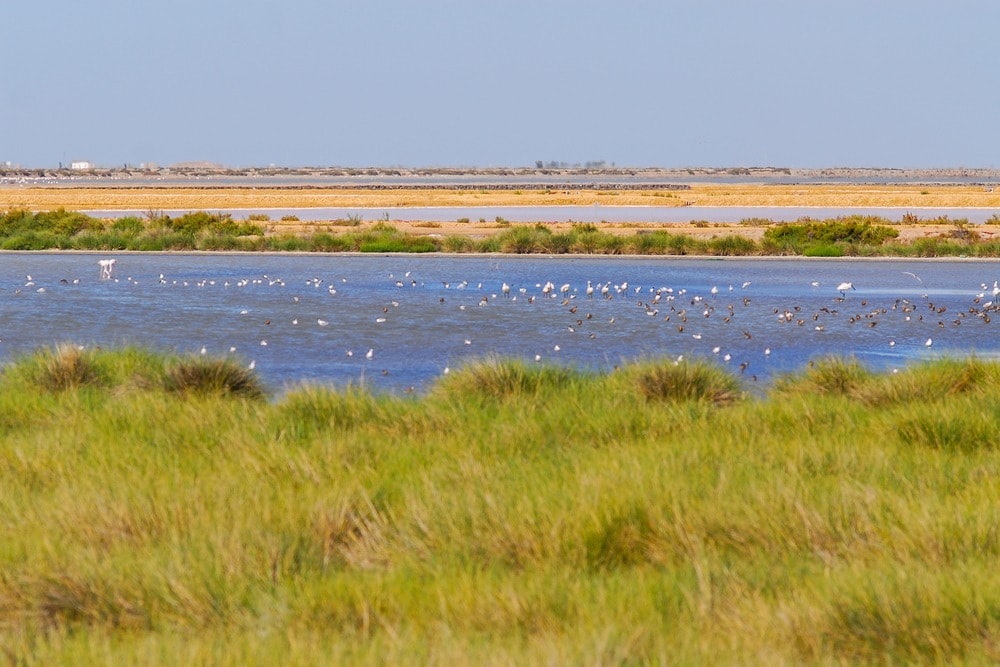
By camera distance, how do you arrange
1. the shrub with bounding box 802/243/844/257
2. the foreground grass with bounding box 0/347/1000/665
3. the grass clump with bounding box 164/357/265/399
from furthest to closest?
1. the shrub with bounding box 802/243/844/257
2. the grass clump with bounding box 164/357/265/399
3. the foreground grass with bounding box 0/347/1000/665

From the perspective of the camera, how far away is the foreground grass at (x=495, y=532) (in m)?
4.41

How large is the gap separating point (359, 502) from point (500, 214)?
4912 centimetres

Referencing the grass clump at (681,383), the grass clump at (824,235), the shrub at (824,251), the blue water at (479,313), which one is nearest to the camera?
the grass clump at (681,383)

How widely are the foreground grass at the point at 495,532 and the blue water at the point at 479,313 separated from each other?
2.80 metres

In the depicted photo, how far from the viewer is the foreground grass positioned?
4.41 m

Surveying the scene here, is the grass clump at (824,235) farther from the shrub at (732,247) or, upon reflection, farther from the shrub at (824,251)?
the shrub at (732,247)

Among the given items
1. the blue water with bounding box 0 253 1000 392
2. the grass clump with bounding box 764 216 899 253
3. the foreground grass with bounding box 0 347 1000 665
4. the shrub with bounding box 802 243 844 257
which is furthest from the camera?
the grass clump with bounding box 764 216 899 253

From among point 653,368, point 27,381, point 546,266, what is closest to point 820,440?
point 653,368

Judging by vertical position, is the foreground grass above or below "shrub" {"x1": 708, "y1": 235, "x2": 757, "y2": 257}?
above

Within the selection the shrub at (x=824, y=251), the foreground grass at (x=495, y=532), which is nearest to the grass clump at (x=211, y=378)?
the foreground grass at (x=495, y=532)

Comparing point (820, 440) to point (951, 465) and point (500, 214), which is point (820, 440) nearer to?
point (951, 465)

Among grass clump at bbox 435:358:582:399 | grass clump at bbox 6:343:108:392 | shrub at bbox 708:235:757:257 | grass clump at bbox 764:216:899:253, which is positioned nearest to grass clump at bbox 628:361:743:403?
grass clump at bbox 435:358:582:399

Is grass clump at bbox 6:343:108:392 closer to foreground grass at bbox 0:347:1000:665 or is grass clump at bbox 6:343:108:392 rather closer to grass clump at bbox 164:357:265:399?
grass clump at bbox 164:357:265:399

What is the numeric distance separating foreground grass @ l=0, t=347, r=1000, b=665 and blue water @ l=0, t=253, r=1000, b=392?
9.17 feet
